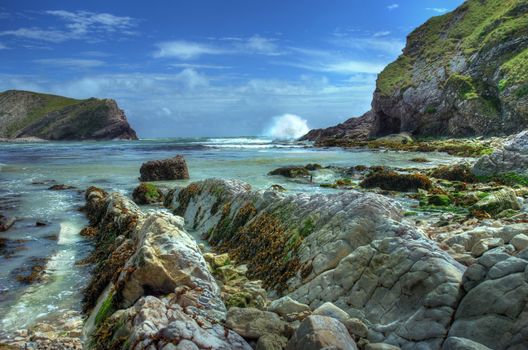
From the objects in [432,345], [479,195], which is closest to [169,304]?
[432,345]

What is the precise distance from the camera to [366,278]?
20.2 ft

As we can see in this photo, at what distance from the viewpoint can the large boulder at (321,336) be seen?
175 inches

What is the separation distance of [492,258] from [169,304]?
13.4ft

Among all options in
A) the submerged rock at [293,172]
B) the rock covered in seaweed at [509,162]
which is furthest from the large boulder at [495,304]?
the submerged rock at [293,172]

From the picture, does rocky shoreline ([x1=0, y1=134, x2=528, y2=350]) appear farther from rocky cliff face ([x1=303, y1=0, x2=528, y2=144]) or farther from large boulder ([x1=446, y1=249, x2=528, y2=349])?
rocky cliff face ([x1=303, y1=0, x2=528, y2=144])

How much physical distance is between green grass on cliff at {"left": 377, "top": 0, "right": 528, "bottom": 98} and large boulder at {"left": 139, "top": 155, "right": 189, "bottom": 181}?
5160 centimetres

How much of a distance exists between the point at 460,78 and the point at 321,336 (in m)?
73.3

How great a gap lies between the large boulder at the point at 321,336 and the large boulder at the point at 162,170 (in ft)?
71.8

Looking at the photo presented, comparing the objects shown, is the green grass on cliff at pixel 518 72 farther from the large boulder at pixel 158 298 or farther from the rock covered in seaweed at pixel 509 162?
the large boulder at pixel 158 298

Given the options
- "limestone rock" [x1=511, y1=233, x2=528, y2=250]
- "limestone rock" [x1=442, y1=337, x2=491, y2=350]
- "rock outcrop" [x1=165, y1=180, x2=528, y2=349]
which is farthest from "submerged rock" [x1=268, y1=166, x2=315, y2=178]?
"limestone rock" [x1=442, y1=337, x2=491, y2=350]

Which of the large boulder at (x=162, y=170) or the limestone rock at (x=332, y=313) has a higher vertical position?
the large boulder at (x=162, y=170)

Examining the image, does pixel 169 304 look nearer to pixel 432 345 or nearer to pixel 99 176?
pixel 432 345

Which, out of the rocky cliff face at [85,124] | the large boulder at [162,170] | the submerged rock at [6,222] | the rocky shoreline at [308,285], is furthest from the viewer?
A: the rocky cliff face at [85,124]

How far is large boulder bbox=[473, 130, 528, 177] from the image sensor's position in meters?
18.8
